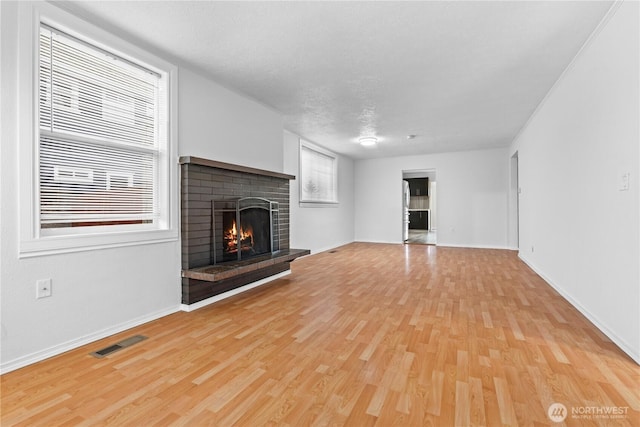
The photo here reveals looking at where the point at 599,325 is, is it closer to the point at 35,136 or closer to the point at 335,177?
the point at 35,136

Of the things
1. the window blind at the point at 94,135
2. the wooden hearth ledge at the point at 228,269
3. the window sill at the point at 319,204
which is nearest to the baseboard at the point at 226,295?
the wooden hearth ledge at the point at 228,269

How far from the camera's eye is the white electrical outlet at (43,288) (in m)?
2.21

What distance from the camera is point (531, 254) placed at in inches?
210

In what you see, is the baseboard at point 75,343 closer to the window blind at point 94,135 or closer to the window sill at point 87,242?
the window sill at point 87,242

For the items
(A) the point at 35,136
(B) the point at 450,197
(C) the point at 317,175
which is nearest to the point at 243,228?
(A) the point at 35,136

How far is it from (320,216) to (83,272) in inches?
209

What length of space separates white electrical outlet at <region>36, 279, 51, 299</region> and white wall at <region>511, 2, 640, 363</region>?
396cm

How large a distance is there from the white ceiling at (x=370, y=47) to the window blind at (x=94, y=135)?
0.32 m

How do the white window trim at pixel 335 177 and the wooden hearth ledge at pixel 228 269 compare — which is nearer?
the wooden hearth ledge at pixel 228 269

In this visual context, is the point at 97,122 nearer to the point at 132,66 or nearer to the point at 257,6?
the point at 132,66

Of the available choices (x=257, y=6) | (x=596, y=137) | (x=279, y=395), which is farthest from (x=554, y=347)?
(x=257, y=6)

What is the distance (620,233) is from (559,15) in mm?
1684

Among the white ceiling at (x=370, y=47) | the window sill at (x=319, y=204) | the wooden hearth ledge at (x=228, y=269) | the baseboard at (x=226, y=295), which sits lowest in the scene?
the baseboard at (x=226, y=295)

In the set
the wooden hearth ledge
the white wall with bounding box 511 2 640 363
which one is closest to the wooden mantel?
the wooden hearth ledge
